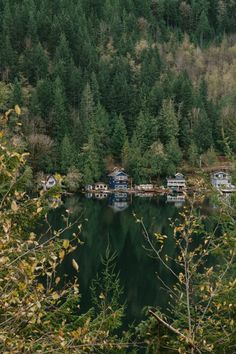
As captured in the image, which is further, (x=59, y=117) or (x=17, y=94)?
(x=59, y=117)

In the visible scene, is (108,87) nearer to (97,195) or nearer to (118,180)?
(118,180)

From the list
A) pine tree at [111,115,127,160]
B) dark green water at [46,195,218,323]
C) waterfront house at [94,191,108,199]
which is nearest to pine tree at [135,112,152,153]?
pine tree at [111,115,127,160]

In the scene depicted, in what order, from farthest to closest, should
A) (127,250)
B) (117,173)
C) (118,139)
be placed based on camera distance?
(118,139) → (117,173) → (127,250)

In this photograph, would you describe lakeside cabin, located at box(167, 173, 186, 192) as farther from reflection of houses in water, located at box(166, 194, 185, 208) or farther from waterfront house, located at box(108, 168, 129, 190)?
waterfront house, located at box(108, 168, 129, 190)

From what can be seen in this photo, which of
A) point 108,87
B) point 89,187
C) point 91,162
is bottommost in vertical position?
point 89,187

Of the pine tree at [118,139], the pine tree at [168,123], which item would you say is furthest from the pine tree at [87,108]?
the pine tree at [168,123]

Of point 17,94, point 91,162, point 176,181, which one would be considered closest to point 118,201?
point 91,162

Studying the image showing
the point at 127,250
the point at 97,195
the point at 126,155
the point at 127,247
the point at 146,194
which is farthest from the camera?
the point at 126,155

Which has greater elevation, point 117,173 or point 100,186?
point 117,173
